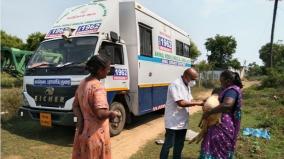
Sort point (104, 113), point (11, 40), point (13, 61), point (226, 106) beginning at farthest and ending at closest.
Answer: point (11, 40), point (13, 61), point (226, 106), point (104, 113)

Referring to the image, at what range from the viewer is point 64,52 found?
7.63 meters

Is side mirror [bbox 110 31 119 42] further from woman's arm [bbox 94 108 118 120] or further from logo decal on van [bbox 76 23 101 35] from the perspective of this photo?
woman's arm [bbox 94 108 118 120]

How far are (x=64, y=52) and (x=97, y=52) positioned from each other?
849 mm

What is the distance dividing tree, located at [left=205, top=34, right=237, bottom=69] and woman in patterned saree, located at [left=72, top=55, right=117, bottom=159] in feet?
148

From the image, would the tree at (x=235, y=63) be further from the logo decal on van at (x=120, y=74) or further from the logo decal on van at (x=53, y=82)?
the logo decal on van at (x=53, y=82)

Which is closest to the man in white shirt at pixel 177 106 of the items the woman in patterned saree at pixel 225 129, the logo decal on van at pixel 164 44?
the woman in patterned saree at pixel 225 129

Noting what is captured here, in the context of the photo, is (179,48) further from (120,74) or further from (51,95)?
(51,95)

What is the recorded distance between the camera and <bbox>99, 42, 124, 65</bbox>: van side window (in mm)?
7676

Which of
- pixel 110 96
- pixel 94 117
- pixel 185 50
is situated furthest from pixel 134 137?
pixel 185 50

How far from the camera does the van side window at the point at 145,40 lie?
8902 millimetres

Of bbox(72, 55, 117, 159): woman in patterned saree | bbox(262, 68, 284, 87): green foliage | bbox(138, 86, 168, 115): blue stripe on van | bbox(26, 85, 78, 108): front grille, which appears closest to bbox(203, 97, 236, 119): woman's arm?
bbox(72, 55, 117, 159): woman in patterned saree

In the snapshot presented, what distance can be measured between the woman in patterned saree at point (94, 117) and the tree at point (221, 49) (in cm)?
4521

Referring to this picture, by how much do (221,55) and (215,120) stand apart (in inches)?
1805

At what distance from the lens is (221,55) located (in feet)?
159
